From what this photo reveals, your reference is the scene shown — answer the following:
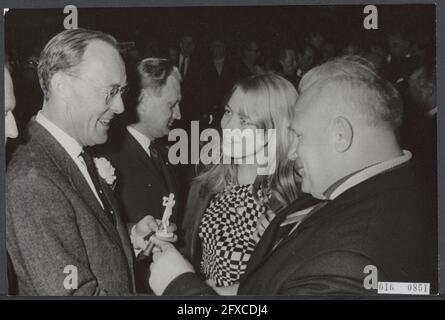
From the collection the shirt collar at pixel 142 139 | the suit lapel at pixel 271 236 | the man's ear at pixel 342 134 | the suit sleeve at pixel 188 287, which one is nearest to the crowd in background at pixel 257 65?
the shirt collar at pixel 142 139

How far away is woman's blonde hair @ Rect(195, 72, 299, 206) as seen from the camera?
2713 millimetres

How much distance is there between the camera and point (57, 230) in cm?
263

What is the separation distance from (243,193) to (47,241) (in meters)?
0.76

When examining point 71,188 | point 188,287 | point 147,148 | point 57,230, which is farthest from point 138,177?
point 188,287

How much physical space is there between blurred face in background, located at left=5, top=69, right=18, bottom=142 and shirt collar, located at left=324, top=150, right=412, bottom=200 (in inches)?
48.7

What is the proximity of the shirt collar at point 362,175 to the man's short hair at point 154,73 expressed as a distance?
2.41ft

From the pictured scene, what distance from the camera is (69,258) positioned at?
2637 millimetres

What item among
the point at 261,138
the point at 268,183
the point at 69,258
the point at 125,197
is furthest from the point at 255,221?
the point at 69,258

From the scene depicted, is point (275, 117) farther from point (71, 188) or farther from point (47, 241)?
point (47, 241)

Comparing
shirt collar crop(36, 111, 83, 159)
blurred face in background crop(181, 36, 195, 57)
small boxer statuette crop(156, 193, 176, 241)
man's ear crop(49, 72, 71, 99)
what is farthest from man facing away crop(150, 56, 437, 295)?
man's ear crop(49, 72, 71, 99)

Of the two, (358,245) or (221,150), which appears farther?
(221,150)

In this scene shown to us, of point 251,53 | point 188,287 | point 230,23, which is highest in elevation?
point 230,23
